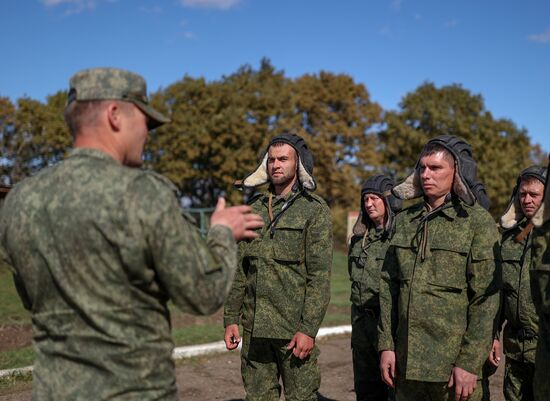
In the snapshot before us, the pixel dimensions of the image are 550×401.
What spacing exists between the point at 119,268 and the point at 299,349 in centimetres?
255

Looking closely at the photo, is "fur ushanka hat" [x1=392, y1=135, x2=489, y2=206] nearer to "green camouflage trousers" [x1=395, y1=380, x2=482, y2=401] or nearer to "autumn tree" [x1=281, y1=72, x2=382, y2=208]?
"green camouflage trousers" [x1=395, y1=380, x2=482, y2=401]

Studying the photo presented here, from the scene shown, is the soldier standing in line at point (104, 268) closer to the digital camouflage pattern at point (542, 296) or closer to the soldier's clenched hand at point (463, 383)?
the digital camouflage pattern at point (542, 296)

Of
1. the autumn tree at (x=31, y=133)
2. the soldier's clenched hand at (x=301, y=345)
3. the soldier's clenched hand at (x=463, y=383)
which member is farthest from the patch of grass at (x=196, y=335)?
the autumn tree at (x=31, y=133)

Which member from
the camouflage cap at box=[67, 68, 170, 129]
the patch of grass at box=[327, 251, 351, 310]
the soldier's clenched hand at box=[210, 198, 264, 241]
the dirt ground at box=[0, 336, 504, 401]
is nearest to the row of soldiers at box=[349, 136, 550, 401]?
the soldier's clenched hand at box=[210, 198, 264, 241]

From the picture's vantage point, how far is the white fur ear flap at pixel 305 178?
4941 mm

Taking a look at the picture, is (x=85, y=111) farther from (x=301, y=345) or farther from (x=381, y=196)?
(x=381, y=196)

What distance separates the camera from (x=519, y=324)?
5.23 m

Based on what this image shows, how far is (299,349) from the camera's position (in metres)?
4.59

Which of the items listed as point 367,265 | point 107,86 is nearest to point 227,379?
point 367,265

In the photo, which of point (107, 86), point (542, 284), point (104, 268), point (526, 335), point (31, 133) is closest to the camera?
point (104, 268)

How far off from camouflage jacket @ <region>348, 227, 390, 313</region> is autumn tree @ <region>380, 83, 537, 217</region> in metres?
36.5

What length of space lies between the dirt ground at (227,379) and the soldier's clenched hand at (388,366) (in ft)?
9.77

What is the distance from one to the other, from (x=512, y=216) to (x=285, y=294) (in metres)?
2.30

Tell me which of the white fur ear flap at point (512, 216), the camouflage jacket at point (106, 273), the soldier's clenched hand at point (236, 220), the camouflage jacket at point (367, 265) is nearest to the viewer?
the camouflage jacket at point (106, 273)
